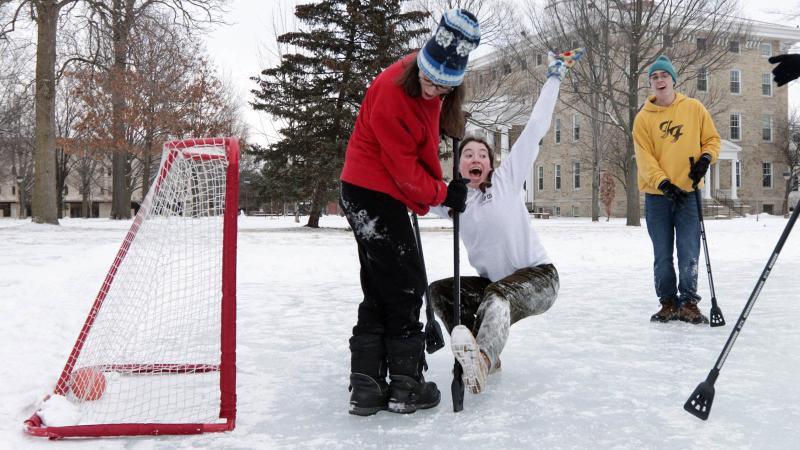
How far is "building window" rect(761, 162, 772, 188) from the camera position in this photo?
1634 inches

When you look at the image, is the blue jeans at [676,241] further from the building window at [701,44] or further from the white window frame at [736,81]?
the white window frame at [736,81]

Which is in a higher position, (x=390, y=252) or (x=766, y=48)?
(x=766, y=48)

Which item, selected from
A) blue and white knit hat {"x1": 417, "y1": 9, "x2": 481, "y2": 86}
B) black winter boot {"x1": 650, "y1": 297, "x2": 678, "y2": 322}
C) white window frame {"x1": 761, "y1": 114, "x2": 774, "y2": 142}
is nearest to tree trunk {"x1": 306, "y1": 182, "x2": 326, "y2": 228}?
black winter boot {"x1": 650, "y1": 297, "x2": 678, "y2": 322}

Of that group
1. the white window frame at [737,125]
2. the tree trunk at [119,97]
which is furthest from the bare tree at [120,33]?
the white window frame at [737,125]

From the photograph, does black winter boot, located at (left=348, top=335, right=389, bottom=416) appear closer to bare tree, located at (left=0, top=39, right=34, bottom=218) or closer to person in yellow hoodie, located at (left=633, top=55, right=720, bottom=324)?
person in yellow hoodie, located at (left=633, top=55, right=720, bottom=324)

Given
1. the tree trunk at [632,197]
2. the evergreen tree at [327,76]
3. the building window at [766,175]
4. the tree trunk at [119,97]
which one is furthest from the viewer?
the building window at [766,175]

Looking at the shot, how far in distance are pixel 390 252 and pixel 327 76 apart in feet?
61.9

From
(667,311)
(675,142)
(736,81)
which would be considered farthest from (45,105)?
(736,81)

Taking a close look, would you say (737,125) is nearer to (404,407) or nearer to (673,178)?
(673,178)

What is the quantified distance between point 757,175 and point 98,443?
153 ft

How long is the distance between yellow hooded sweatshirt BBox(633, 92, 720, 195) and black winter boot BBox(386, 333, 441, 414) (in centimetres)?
301

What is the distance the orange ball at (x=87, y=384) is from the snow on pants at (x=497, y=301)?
174cm

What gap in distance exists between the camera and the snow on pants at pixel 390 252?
2.73 metres

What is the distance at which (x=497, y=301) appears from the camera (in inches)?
117
